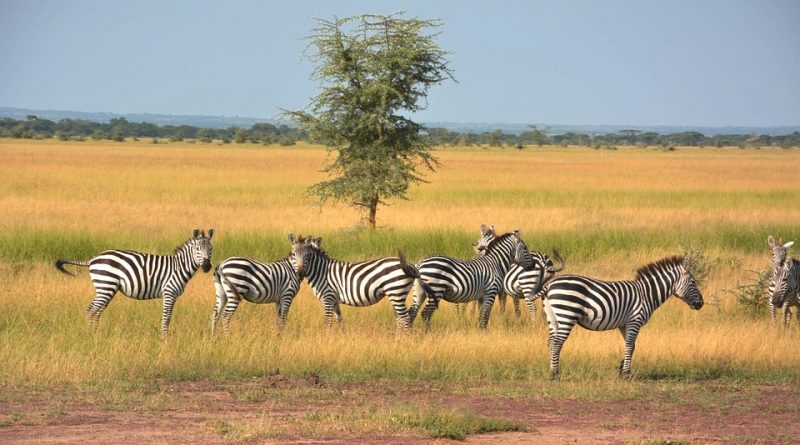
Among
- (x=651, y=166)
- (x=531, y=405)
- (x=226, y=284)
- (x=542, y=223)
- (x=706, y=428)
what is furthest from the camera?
(x=651, y=166)

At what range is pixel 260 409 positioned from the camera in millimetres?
9914

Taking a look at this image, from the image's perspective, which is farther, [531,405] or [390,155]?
[390,155]

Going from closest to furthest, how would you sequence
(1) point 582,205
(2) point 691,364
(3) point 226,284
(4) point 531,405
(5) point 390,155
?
1. (4) point 531,405
2. (2) point 691,364
3. (3) point 226,284
4. (5) point 390,155
5. (1) point 582,205

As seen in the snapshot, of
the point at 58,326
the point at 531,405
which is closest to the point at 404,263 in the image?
the point at 531,405

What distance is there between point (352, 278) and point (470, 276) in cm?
149

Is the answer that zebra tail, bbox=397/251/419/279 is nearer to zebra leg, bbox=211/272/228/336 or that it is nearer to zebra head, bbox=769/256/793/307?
zebra leg, bbox=211/272/228/336

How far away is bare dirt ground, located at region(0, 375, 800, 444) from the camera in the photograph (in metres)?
8.76

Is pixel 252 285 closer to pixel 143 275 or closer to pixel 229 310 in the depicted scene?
pixel 229 310

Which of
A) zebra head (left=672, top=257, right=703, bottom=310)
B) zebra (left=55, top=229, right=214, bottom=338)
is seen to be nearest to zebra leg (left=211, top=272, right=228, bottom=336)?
zebra (left=55, top=229, right=214, bottom=338)

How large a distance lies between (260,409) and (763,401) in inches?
191

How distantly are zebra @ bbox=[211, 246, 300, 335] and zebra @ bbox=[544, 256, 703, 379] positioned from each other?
3.46m

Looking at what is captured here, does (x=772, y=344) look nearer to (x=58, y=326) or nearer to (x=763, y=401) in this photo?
(x=763, y=401)

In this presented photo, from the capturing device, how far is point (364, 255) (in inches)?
867

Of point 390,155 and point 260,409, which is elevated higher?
point 390,155
